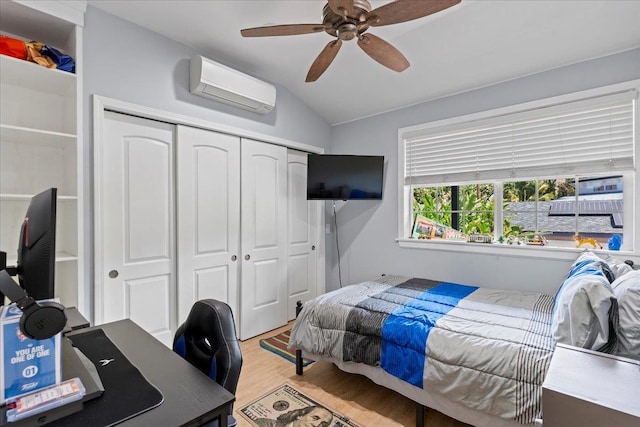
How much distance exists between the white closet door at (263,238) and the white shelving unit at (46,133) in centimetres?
135

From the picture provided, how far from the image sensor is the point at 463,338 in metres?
1.78

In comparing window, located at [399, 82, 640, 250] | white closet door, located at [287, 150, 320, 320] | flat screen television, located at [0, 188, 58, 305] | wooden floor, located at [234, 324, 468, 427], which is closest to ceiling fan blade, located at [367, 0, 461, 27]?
flat screen television, located at [0, 188, 58, 305]

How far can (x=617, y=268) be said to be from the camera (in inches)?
75.0

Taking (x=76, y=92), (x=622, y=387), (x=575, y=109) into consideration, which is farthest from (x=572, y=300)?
(x=76, y=92)

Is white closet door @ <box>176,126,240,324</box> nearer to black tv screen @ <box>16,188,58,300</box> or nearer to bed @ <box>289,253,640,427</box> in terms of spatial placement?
bed @ <box>289,253,640,427</box>

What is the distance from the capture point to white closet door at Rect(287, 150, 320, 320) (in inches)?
142

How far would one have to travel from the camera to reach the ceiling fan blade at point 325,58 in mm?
1896

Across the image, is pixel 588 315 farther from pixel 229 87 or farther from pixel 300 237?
pixel 229 87

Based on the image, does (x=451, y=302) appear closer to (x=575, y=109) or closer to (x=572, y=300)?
(x=572, y=300)

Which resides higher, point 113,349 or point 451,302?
point 113,349

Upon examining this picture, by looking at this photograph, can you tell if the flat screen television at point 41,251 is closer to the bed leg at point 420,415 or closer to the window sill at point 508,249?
the bed leg at point 420,415

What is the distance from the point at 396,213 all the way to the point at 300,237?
45.8 inches

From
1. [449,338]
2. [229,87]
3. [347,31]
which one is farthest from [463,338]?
[229,87]

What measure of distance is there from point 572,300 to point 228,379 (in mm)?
1633
